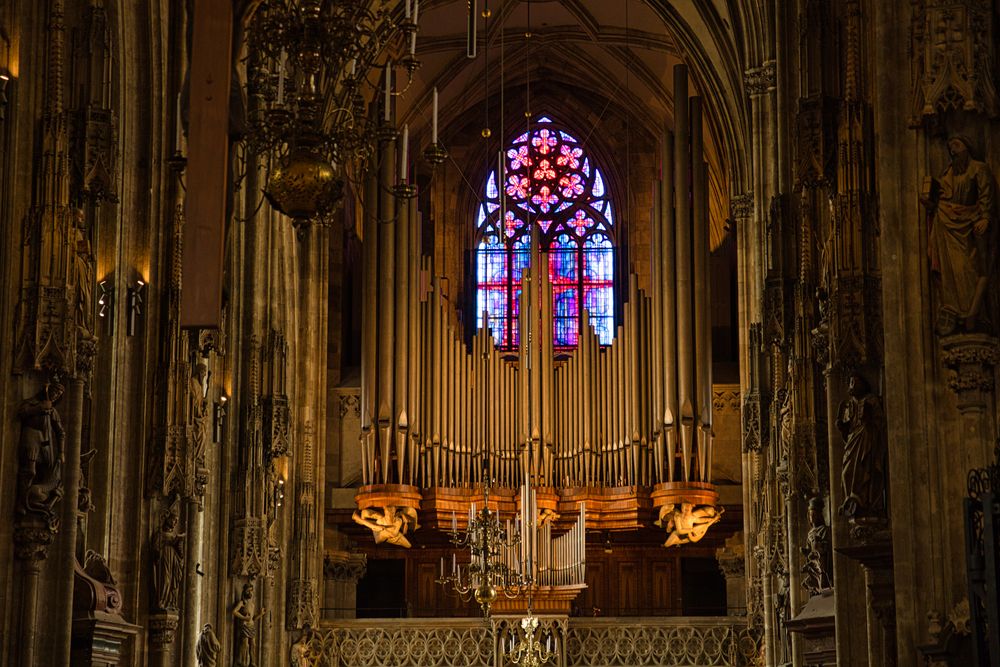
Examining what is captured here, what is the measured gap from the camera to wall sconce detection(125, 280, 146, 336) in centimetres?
1816

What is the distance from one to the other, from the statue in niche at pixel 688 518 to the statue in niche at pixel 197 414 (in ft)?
37.5

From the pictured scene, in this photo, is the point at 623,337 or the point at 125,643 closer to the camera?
the point at 125,643

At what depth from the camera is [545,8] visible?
33000 mm

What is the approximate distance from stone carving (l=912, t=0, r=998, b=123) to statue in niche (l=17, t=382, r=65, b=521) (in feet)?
24.0

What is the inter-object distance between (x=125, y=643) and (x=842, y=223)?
27.3ft

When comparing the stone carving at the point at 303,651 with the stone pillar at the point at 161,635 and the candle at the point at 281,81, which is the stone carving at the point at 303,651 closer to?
the stone pillar at the point at 161,635

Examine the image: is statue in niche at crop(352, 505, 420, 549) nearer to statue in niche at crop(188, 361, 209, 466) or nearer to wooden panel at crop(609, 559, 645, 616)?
wooden panel at crop(609, 559, 645, 616)

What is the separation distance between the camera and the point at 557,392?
3067 centimetres

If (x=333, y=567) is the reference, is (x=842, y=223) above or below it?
above

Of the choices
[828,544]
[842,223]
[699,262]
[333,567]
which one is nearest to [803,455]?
[828,544]

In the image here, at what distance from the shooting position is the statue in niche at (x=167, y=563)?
59.4ft

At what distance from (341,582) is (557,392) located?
524cm

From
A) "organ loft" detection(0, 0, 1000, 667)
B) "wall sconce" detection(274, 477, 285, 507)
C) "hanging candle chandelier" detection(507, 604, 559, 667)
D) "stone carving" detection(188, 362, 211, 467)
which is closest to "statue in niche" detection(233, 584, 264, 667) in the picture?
"organ loft" detection(0, 0, 1000, 667)

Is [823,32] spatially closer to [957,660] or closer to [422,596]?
[957,660]
